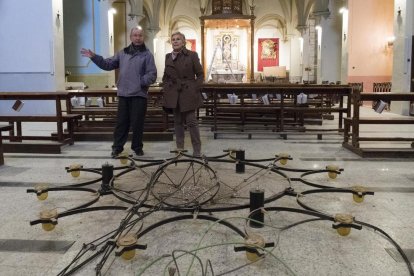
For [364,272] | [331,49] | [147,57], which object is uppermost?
[331,49]

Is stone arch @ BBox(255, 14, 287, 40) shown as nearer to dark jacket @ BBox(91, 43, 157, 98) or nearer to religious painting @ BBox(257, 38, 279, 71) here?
religious painting @ BBox(257, 38, 279, 71)

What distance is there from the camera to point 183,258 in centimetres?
240

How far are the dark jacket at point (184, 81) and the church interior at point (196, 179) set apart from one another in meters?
0.68

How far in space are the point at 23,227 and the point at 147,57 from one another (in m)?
3.05

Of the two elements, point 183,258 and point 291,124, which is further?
point 291,124

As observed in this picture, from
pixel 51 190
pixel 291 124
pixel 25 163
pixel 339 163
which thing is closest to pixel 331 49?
pixel 291 124

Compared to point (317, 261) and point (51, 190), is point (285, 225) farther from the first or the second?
point (51, 190)

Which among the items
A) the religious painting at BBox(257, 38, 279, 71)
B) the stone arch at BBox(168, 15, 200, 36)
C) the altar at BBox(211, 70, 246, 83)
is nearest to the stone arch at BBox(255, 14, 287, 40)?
the religious painting at BBox(257, 38, 279, 71)

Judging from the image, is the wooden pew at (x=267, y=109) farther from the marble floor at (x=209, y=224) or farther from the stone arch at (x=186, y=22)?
the stone arch at (x=186, y=22)

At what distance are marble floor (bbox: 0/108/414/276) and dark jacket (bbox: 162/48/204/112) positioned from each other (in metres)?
0.82

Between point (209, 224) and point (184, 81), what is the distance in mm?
2663

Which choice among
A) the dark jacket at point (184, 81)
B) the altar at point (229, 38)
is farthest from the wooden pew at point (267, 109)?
the altar at point (229, 38)

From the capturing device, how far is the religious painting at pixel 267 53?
26550 millimetres

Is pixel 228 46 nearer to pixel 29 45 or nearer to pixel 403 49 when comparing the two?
pixel 403 49
